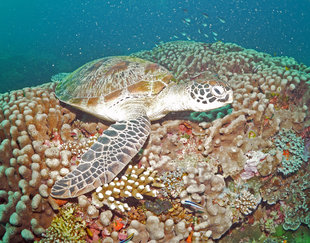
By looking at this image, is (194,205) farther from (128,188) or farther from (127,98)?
(127,98)

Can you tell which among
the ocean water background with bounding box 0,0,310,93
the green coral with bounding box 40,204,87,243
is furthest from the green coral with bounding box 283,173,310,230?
the ocean water background with bounding box 0,0,310,93

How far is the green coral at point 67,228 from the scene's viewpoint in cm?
188

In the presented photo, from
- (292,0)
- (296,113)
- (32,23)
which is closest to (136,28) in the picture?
(32,23)

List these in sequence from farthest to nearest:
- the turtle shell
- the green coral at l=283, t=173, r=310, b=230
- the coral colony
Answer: the turtle shell
the green coral at l=283, t=173, r=310, b=230
the coral colony

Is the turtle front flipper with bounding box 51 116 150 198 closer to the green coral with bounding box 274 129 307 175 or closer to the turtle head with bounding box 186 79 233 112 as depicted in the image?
the turtle head with bounding box 186 79 233 112

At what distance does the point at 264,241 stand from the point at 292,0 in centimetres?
8614

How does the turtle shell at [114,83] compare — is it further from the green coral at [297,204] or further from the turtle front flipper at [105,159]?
the green coral at [297,204]

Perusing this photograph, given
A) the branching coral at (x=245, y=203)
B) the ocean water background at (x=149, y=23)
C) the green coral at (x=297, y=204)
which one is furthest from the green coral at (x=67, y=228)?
the ocean water background at (x=149, y=23)

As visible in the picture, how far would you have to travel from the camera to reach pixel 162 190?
2.38 m

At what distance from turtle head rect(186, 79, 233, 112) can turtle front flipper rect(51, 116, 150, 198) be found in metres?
0.90

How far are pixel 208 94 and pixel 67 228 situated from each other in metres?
2.54

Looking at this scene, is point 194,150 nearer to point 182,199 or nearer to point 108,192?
point 182,199

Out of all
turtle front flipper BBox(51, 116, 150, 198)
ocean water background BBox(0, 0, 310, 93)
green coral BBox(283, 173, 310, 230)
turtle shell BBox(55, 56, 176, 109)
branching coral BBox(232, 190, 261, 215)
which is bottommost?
ocean water background BBox(0, 0, 310, 93)

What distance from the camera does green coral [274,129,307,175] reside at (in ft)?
9.73
